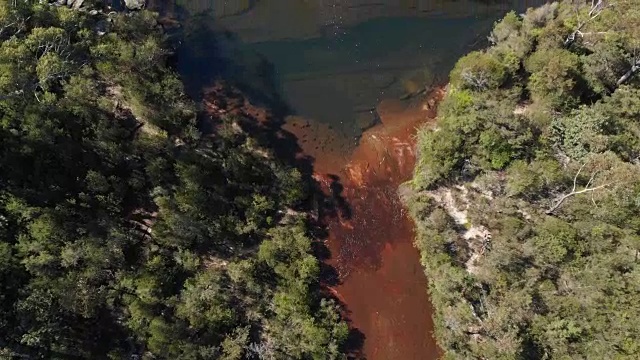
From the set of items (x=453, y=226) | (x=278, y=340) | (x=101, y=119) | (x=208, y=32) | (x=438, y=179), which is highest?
(x=208, y=32)

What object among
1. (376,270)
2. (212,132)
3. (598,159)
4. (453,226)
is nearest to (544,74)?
(598,159)

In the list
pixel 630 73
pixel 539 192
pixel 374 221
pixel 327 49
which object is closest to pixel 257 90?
pixel 327 49

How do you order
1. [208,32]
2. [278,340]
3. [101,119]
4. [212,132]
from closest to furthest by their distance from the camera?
A: [278,340], [101,119], [212,132], [208,32]

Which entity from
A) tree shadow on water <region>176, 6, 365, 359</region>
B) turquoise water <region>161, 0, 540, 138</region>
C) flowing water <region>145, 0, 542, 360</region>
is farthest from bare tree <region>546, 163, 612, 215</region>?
tree shadow on water <region>176, 6, 365, 359</region>

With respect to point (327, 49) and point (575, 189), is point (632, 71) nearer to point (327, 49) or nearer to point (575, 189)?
point (575, 189)

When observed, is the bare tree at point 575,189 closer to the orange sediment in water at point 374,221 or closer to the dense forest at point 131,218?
the orange sediment in water at point 374,221

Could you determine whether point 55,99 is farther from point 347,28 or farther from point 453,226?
point 453,226
